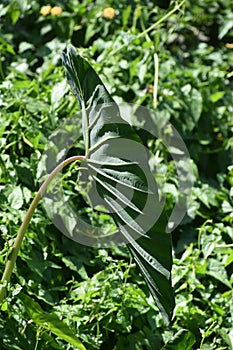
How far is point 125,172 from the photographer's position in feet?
5.12

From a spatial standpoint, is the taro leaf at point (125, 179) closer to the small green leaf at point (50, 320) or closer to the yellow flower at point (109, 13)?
the small green leaf at point (50, 320)

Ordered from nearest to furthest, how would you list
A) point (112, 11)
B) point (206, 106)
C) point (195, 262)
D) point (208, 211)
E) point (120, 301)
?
point (120, 301)
point (195, 262)
point (208, 211)
point (206, 106)
point (112, 11)

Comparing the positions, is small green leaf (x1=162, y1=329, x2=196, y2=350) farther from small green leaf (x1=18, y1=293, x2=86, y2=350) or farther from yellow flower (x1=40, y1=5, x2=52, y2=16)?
yellow flower (x1=40, y1=5, x2=52, y2=16)

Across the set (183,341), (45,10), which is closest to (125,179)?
(183,341)

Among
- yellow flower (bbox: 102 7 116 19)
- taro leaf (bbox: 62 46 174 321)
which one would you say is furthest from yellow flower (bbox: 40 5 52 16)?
taro leaf (bbox: 62 46 174 321)

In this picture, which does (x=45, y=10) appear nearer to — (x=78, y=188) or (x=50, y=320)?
(x=78, y=188)

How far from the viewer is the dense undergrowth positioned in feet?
6.26

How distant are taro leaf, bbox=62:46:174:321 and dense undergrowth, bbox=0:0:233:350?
0.22 metres

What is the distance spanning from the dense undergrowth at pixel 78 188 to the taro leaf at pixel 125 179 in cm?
22

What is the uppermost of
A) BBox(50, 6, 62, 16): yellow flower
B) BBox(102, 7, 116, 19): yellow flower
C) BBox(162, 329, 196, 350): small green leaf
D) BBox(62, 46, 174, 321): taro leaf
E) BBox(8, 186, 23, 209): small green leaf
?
Answer: BBox(62, 46, 174, 321): taro leaf

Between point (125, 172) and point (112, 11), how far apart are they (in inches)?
64.1

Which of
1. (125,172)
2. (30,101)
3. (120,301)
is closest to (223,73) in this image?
(30,101)

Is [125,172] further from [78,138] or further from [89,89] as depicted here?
[78,138]

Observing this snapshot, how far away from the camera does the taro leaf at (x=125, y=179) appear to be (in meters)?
1.52
